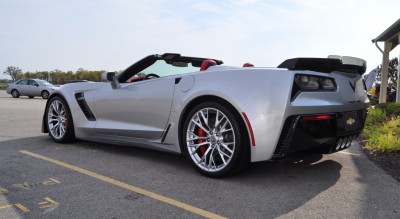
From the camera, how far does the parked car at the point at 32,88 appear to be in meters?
26.2

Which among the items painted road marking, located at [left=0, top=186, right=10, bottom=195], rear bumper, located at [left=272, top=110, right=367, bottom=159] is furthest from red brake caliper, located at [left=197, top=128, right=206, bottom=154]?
painted road marking, located at [left=0, top=186, right=10, bottom=195]

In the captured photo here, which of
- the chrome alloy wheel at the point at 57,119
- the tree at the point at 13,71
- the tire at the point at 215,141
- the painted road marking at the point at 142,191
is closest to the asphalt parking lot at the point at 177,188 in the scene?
the painted road marking at the point at 142,191

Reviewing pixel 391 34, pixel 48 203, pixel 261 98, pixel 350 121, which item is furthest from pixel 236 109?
pixel 391 34

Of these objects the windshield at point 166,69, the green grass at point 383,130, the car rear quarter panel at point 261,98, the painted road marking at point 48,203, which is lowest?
the painted road marking at point 48,203

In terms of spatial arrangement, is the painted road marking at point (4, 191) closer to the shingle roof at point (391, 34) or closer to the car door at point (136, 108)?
the car door at point (136, 108)

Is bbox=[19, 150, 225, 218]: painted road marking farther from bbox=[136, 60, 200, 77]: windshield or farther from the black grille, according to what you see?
bbox=[136, 60, 200, 77]: windshield

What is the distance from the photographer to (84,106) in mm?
5293

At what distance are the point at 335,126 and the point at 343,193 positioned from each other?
642mm

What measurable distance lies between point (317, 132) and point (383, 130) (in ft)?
11.2

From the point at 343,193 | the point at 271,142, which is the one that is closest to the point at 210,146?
the point at 271,142

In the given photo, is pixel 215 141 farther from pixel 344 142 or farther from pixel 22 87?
pixel 22 87

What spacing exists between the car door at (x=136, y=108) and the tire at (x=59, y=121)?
0.64 meters

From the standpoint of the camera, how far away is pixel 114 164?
4340 mm

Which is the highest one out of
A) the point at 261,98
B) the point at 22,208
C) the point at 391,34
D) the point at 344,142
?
the point at 391,34
